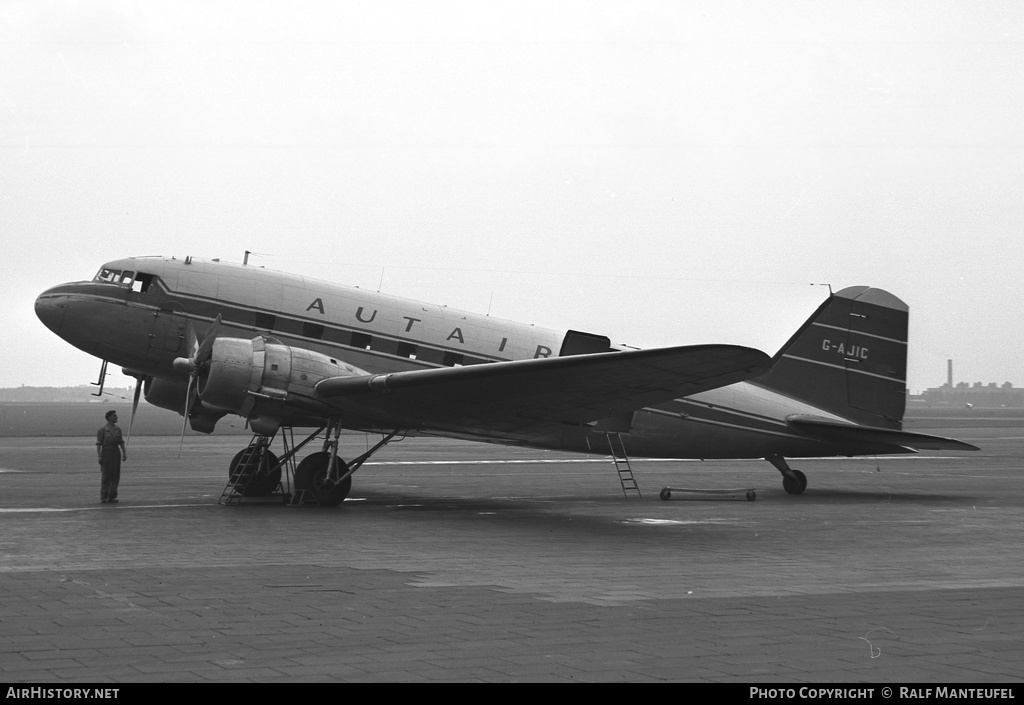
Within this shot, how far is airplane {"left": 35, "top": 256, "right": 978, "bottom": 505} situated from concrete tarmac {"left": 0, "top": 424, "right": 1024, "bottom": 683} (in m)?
1.41

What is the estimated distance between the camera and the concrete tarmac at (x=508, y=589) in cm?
685

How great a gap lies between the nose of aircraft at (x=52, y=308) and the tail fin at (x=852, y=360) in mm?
14072

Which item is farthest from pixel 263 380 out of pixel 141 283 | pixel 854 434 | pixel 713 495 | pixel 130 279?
pixel 854 434

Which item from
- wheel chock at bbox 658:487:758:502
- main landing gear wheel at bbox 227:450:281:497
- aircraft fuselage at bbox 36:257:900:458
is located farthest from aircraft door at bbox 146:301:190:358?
wheel chock at bbox 658:487:758:502

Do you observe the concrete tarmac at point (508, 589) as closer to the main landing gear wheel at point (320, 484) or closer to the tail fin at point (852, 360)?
the main landing gear wheel at point (320, 484)

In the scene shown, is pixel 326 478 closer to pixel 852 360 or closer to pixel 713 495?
pixel 713 495

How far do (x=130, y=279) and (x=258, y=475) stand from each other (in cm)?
423

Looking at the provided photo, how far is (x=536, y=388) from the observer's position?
16984 mm

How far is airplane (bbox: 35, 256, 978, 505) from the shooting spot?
17.1 meters

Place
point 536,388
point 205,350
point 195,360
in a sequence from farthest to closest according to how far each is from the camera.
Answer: point 195,360
point 205,350
point 536,388

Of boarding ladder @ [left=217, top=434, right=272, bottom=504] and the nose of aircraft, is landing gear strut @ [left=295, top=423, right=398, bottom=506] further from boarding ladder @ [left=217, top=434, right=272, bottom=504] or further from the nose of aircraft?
the nose of aircraft

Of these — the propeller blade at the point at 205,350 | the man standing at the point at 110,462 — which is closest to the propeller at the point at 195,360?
the propeller blade at the point at 205,350
